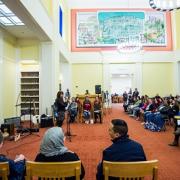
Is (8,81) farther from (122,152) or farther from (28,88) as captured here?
(122,152)

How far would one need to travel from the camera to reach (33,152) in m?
5.55

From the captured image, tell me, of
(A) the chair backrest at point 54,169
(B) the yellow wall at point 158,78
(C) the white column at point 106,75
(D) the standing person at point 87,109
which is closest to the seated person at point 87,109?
(D) the standing person at point 87,109

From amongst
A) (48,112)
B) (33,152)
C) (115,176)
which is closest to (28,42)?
Answer: (48,112)

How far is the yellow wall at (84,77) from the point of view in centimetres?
1839

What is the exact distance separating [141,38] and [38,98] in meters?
9.79

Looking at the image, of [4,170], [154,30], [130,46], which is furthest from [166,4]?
[154,30]

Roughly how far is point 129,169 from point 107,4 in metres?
17.0

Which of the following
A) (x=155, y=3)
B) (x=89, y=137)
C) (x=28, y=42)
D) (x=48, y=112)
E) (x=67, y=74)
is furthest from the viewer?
(x=67, y=74)

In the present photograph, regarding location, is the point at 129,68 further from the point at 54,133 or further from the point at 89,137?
the point at 54,133

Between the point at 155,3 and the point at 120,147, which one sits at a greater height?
the point at 155,3

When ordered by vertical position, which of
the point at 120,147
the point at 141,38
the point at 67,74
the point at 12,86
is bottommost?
the point at 120,147

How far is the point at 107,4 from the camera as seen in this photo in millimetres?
17828

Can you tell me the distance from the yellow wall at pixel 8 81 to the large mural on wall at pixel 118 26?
769 cm

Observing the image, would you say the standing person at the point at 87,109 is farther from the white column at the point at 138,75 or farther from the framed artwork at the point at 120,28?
the white column at the point at 138,75
